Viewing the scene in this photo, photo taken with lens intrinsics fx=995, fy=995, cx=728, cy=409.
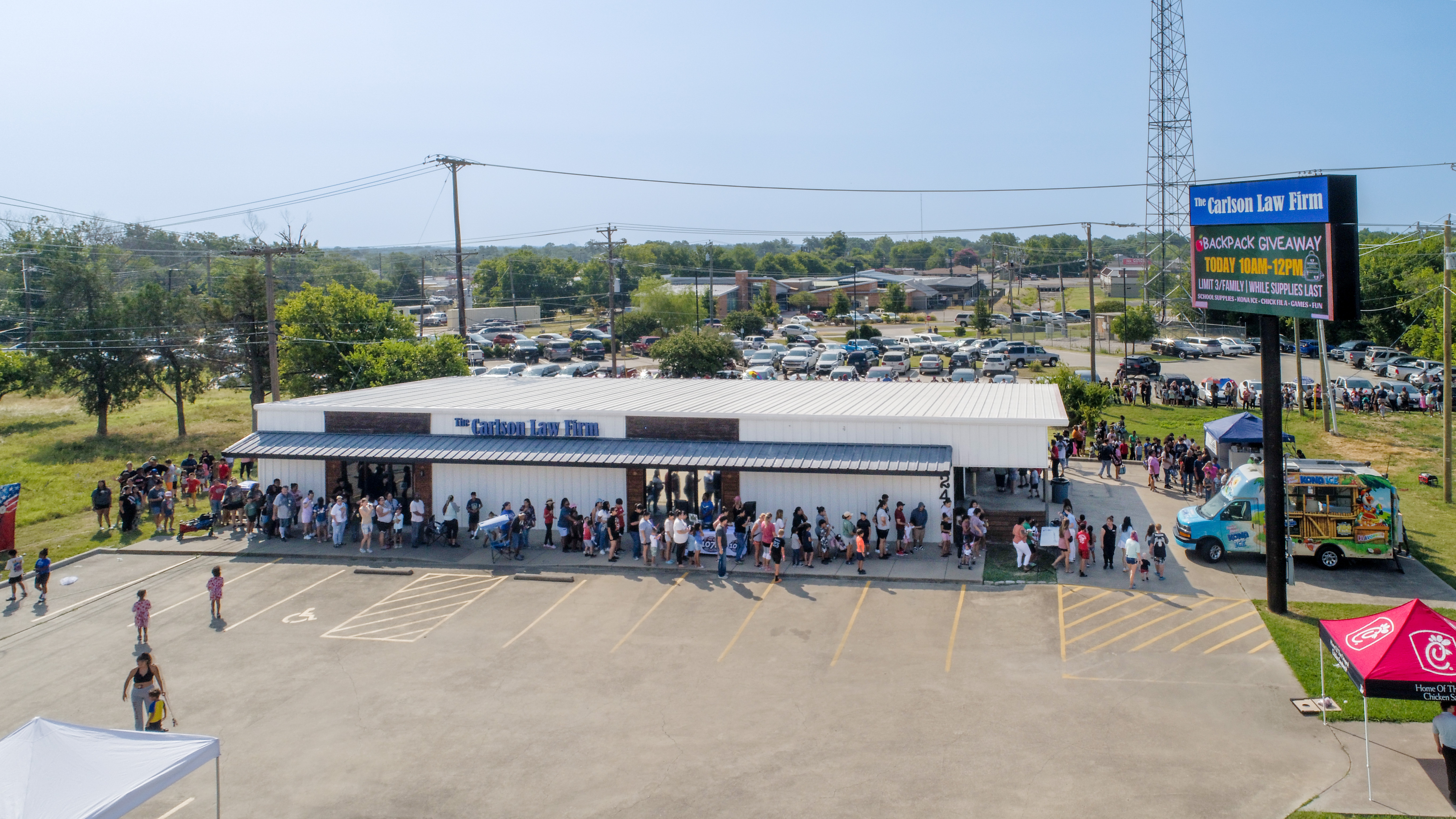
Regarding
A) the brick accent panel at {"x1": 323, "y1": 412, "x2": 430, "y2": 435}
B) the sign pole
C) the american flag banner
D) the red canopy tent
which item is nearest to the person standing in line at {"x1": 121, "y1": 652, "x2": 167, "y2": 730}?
the brick accent panel at {"x1": 323, "y1": 412, "x2": 430, "y2": 435}

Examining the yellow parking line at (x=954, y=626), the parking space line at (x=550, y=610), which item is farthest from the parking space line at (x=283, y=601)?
the yellow parking line at (x=954, y=626)

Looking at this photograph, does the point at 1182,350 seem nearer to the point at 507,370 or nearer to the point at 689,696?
the point at 507,370

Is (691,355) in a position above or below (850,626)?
above

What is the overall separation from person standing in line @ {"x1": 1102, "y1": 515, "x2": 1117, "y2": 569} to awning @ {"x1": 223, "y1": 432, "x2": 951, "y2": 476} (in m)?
3.59

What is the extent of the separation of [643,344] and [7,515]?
54828 mm

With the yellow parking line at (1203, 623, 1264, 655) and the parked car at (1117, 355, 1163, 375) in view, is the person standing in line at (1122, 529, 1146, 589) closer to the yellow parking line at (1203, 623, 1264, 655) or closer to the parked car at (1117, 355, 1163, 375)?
the yellow parking line at (1203, 623, 1264, 655)

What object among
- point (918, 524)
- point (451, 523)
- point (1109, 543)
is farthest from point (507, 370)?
point (1109, 543)

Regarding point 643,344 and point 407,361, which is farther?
point 643,344

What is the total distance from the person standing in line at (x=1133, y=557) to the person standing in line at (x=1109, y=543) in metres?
0.35

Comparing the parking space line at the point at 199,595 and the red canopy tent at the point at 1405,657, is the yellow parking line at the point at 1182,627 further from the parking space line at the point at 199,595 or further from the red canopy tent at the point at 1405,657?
the parking space line at the point at 199,595

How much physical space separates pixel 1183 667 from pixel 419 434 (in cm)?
1931

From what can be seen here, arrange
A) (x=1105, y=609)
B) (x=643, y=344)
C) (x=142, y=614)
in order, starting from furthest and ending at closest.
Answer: (x=643, y=344) → (x=1105, y=609) → (x=142, y=614)

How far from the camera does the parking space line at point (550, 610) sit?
18016mm

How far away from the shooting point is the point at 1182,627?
58.5 feet
